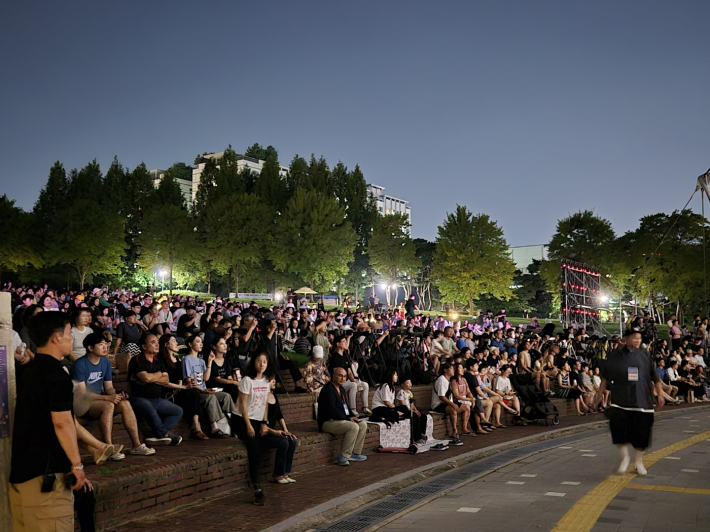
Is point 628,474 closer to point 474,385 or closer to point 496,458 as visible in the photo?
point 496,458

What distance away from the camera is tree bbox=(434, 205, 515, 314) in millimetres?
55125

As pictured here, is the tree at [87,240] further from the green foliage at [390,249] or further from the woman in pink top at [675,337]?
the woman in pink top at [675,337]

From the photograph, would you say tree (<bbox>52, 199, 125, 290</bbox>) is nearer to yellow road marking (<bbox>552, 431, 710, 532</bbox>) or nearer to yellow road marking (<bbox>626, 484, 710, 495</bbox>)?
yellow road marking (<bbox>552, 431, 710, 532</bbox>)

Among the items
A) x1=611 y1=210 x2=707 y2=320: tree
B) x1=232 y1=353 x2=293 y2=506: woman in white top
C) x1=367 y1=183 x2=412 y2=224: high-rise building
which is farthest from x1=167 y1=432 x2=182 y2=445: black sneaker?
x1=367 y1=183 x2=412 y2=224: high-rise building

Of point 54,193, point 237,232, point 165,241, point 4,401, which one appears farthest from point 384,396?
point 54,193

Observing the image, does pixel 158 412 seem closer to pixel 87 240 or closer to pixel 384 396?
pixel 384 396

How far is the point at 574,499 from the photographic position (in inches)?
295

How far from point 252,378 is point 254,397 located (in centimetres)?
28

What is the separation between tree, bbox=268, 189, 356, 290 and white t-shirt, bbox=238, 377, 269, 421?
Answer: 44.5m

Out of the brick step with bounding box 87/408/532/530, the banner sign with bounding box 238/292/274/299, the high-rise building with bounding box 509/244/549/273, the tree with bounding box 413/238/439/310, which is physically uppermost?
the high-rise building with bounding box 509/244/549/273

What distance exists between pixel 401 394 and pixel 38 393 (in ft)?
29.4

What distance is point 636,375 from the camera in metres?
8.68

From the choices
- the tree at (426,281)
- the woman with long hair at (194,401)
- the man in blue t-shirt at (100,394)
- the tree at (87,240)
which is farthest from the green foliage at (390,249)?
the man in blue t-shirt at (100,394)

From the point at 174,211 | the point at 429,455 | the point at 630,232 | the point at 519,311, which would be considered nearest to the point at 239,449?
the point at 429,455
